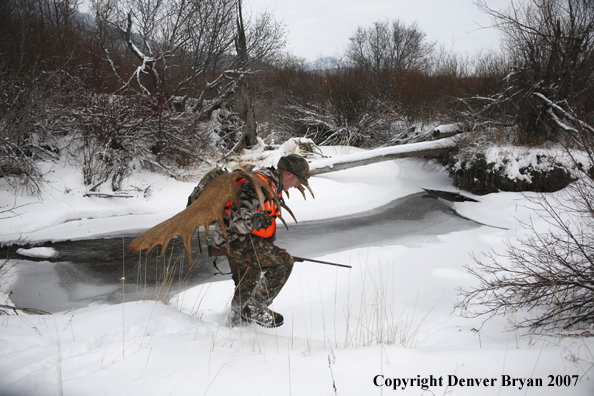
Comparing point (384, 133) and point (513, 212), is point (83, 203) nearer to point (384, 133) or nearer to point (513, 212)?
point (513, 212)

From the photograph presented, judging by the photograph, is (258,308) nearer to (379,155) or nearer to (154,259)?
(154,259)

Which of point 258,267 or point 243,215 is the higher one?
point 243,215

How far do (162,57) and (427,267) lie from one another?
30.6 ft

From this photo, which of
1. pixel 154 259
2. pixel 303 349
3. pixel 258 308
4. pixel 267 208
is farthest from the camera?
pixel 154 259

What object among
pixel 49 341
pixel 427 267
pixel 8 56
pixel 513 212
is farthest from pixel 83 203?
pixel 513 212

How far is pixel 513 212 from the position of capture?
684 centimetres

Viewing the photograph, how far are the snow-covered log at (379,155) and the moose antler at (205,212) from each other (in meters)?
5.92

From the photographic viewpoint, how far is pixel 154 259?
17.2 ft

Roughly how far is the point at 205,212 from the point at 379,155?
23.7 ft

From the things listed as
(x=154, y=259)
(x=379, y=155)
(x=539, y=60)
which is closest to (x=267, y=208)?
(x=154, y=259)

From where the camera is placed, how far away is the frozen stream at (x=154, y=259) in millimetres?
3986

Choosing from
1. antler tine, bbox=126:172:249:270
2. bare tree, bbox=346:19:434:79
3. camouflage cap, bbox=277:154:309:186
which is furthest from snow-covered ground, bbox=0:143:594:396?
bare tree, bbox=346:19:434:79

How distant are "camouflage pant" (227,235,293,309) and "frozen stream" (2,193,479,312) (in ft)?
1.72

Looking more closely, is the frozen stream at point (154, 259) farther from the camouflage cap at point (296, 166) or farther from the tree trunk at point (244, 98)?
the tree trunk at point (244, 98)
